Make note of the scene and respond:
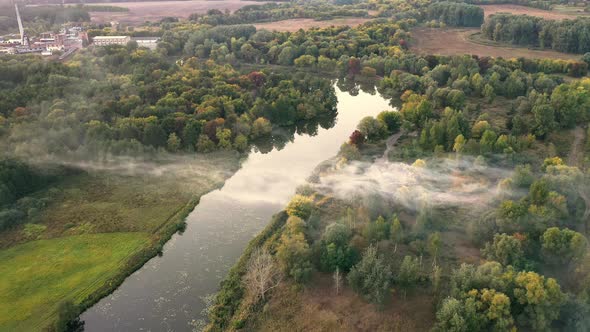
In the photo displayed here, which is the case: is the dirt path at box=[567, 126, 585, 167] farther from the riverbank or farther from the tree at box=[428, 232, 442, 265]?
the riverbank

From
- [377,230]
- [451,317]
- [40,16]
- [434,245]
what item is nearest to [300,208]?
[377,230]

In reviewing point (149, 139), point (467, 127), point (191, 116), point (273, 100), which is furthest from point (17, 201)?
point (467, 127)

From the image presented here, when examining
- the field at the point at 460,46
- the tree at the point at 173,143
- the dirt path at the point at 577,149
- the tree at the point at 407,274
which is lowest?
the tree at the point at 407,274

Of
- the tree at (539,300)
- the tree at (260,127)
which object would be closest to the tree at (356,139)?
the tree at (260,127)

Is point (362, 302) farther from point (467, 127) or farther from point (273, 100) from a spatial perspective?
point (273, 100)

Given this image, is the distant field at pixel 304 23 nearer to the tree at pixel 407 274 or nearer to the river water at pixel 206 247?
the river water at pixel 206 247

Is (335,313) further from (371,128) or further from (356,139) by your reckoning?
(371,128)

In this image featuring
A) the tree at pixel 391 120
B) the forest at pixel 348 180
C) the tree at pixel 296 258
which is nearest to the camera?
the forest at pixel 348 180
